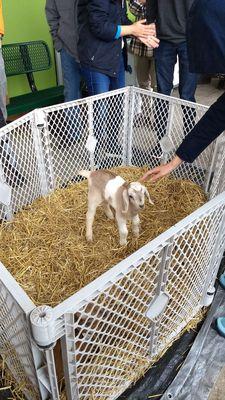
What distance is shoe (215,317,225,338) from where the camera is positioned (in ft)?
4.24

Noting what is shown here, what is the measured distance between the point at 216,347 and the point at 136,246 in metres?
0.52

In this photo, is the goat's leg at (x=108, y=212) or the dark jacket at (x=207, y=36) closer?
the dark jacket at (x=207, y=36)

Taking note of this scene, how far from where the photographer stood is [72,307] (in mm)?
683

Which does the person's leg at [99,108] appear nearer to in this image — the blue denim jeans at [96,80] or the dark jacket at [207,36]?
the blue denim jeans at [96,80]

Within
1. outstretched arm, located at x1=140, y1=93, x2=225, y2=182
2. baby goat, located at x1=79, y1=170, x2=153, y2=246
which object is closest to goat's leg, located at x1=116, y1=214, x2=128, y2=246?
baby goat, located at x1=79, y1=170, x2=153, y2=246

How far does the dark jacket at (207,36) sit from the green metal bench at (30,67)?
2307mm

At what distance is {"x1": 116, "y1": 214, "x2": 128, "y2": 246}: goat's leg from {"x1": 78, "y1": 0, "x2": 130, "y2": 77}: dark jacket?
105 centimetres

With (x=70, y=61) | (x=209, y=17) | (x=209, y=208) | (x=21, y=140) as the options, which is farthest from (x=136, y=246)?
(x=70, y=61)

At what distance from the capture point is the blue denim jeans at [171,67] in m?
2.21

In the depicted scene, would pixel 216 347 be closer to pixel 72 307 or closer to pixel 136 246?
pixel 136 246

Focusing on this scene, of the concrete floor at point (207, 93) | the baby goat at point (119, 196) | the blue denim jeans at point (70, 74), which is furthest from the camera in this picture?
the concrete floor at point (207, 93)

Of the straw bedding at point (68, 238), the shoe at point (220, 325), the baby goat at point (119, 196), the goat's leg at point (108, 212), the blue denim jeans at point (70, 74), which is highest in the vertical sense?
the blue denim jeans at point (70, 74)

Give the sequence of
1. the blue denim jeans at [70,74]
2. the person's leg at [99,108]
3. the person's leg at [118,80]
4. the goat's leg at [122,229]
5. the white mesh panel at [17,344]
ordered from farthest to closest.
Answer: the blue denim jeans at [70,74]
the person's leg at [118,80]
the person's leg at [99,108]
the goat's leg at [122,229]
the white mesh panel at [17,344]

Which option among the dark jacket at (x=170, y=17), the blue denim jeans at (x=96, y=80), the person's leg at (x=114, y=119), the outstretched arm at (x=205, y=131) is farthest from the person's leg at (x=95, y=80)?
the outstretched arm at (x=205, y=131)
